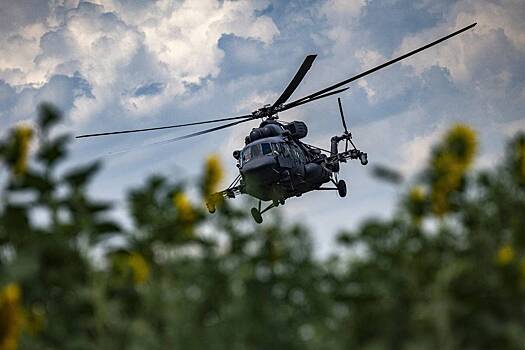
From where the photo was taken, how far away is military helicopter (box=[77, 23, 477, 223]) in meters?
23.4

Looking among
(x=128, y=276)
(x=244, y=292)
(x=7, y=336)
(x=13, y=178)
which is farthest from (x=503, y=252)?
(x=13, y=178)

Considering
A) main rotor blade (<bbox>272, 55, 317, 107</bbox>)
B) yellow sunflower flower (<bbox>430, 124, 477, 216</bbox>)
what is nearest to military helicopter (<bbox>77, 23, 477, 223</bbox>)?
main rotor blade (<bbox>272, 55, 317, 107</bbox>)

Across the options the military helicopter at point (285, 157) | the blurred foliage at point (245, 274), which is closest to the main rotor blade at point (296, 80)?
the military helicopter at point (285, 157)

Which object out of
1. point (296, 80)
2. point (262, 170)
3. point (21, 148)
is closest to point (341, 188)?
point (296, 80)

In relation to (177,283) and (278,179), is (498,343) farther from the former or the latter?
(278,179)

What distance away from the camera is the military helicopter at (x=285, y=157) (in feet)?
76.7

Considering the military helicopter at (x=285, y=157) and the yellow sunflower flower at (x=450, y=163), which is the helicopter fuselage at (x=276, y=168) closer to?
the military helicopter at (x=285, y=157)

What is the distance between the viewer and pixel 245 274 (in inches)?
129

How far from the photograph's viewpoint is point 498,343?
9.77 ft

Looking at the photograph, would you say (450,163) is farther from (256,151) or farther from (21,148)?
(256,151)

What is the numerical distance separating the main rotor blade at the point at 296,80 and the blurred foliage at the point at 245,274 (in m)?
23.0

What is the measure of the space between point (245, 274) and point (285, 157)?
68.4 ft

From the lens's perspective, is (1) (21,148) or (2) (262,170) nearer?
(1) (21,148)

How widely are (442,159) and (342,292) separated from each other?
70 cm
